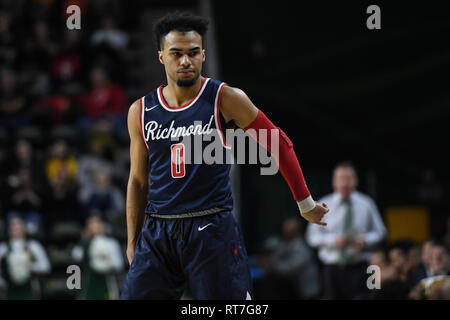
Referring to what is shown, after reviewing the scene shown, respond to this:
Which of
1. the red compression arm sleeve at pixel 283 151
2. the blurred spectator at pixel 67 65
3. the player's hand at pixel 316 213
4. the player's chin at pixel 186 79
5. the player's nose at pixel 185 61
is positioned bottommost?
the player's hand at pixel 316 213

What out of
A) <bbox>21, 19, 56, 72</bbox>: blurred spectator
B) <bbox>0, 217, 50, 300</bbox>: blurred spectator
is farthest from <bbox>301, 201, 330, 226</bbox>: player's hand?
<bbox>21, 19, 56, 72</bbox>: blurred spectator

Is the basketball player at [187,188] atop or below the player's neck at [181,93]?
below

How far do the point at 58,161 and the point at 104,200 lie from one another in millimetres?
1173

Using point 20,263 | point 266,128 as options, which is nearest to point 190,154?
point 266,128

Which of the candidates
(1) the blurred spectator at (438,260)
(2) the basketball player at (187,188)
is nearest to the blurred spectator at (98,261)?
(1) the blurred spectator at (438,260)

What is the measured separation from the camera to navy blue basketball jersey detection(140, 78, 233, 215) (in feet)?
12.3

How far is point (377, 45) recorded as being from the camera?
9898 millimetres

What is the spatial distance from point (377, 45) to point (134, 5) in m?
5.17

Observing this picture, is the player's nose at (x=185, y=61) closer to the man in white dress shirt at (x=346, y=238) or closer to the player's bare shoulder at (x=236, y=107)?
the player's bare shoulder at (x=236, y=107)

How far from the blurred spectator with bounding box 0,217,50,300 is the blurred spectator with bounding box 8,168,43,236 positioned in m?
0.73

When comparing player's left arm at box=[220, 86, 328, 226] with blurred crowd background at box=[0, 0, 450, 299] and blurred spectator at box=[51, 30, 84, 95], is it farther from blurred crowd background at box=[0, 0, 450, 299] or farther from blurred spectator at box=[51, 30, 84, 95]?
blurred spectator at box=[51, 30, 84, 95]

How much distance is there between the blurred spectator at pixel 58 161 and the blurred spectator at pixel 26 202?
0.48 metres

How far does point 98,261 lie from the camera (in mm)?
8797

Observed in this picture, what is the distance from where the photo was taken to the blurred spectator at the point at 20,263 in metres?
8.67
